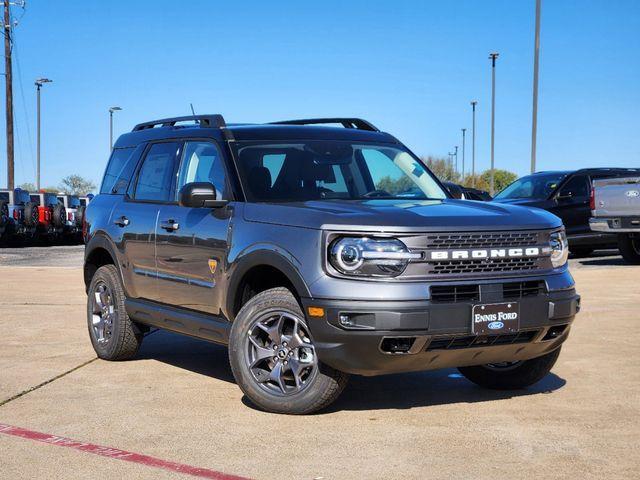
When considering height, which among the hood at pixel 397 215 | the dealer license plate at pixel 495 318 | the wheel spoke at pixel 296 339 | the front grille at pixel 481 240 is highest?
the hood at pixel 397 215

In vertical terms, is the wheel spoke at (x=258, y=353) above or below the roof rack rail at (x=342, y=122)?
below

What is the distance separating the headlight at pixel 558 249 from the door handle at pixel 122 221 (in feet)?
11.1

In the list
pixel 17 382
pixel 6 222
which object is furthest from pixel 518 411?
pixel 6 222

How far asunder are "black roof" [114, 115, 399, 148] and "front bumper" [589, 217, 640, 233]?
10190 mm

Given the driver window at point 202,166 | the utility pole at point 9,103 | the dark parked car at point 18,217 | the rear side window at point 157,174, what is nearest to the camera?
the driver window at point 202,166

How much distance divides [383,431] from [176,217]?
A: 2.39 m

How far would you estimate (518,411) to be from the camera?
621 cm

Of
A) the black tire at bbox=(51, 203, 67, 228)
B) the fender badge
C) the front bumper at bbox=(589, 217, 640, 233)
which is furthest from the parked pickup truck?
the black tire at bbox=(51, 203, 67, 228)

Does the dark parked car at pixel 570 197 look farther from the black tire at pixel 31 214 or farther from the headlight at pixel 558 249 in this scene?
the black tire at pixel 31 214

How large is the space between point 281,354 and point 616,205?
1219 cm

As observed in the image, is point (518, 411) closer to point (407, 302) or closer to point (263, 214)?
point (407, 302)

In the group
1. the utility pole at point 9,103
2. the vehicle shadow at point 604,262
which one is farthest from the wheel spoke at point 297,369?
the utility pole at point 9,103

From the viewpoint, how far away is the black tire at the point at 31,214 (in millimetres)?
29859

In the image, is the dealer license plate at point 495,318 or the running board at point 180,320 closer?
the dealer license plate at point 495,318
